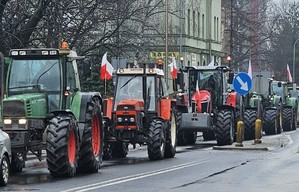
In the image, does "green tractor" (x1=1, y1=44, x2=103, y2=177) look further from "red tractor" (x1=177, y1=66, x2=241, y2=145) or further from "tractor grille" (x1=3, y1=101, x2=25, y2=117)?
"red tractor" (x1=177, y1=66, x2=241, y2=145)

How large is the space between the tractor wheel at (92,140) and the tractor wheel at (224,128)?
1017cm

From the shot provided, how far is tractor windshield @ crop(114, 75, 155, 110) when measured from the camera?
24531 millimetres

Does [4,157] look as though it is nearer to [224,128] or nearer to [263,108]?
[224,128]

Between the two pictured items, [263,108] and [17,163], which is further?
[263,108]

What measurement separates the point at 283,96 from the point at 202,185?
31681 millimetres

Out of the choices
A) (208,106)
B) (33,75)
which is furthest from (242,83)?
(33,75)

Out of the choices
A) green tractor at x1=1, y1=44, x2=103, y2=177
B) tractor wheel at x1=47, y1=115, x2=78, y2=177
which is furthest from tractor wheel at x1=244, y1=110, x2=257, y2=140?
tractor wheel at x1=47, y1=115, x2=78, y2=177

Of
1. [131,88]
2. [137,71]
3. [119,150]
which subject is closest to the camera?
[137,71]

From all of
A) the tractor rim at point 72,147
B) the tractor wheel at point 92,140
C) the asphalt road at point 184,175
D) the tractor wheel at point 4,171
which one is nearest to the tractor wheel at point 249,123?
the asphalt road at point 184,175

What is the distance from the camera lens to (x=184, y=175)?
18641mm

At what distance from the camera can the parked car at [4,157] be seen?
638 inches

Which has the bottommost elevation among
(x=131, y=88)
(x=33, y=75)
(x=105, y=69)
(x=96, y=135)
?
(x=96, y=135)

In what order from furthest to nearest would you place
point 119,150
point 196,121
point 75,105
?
1. point 196,121
2. point 119,150
3. point 75,105

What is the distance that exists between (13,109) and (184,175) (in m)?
3.95
